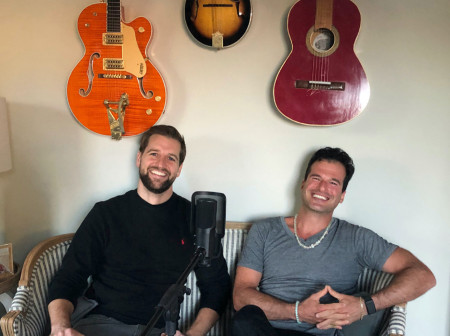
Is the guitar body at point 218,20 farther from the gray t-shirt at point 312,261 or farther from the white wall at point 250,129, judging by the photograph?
the gray t-shirt at point 312,261

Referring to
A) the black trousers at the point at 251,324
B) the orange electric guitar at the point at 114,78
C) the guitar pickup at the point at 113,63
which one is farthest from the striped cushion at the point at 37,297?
the guitar pickup at the point at 113,63

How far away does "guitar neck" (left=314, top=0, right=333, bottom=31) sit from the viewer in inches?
71.9

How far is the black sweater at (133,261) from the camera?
65.9 inches

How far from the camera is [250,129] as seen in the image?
80.9 inches

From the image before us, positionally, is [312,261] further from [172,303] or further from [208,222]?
[172,303]

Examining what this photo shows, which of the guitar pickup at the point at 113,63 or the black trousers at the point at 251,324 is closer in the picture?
the black trousers at the point at 251,324

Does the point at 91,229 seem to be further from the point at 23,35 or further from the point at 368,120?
the point at 368,120

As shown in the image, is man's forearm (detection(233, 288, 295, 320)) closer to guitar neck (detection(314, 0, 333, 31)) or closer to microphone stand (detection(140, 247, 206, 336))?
microphone stand (detection(140, 247, 206, 336))

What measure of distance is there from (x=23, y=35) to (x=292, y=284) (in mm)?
1905

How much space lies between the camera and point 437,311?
2.06 m

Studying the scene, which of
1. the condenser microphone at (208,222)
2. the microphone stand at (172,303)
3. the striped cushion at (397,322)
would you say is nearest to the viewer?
the microphone stand at (172,303)

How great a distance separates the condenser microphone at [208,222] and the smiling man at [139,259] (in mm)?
703

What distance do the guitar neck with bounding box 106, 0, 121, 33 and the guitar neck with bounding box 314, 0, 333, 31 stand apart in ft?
3.25

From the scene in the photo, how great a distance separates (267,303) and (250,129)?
905 millimetres
